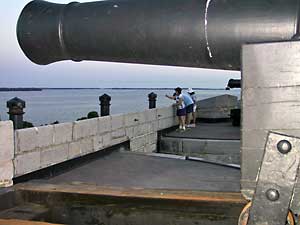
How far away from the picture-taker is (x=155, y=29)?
86.3 inches

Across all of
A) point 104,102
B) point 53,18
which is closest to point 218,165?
point 104,102

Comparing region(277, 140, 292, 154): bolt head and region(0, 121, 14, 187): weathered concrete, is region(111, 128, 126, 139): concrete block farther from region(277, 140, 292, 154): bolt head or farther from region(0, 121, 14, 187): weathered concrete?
region(277, 140, 292, 154): bolt head

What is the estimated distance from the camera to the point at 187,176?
21.4 feet

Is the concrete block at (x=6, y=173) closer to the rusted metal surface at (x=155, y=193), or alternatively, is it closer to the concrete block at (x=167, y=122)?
the rusted metal surface at (x=155, y=193)

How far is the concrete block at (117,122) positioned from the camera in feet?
27.0

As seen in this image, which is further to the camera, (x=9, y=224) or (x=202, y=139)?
(x=202, y=139)

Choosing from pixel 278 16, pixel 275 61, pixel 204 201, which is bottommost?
pixel 204 201

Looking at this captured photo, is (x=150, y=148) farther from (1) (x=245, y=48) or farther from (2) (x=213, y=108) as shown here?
(1) (x=245, y=48)

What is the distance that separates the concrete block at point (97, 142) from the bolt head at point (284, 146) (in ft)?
19.3

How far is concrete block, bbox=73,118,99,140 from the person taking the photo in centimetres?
689

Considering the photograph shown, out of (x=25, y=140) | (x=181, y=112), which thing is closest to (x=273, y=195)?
(x=25, y=140)

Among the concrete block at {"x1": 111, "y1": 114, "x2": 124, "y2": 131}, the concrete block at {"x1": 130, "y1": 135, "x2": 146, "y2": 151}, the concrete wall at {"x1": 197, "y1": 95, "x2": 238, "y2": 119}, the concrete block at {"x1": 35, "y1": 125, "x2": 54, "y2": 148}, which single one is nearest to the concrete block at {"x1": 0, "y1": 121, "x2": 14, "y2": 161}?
the concrete block at {"x1": 35, "y1": 125, "x2": 54, "y2": 148}

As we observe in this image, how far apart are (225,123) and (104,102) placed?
26.4 ft

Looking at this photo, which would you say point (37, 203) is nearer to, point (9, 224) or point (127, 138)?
point (9, 224)
